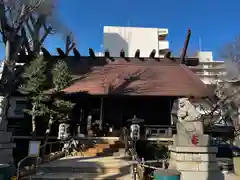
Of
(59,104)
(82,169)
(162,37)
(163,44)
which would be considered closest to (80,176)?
(82,169)

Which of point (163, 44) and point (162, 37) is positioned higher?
point (162, 37)

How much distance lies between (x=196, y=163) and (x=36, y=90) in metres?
9.29

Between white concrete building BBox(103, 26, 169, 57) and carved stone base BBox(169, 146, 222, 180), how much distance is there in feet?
111

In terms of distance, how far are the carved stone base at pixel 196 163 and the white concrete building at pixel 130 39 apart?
33.7 meters

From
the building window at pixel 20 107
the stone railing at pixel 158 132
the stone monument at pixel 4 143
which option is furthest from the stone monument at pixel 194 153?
the building window at pixel 20 107

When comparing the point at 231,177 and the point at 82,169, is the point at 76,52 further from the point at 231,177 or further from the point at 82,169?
the point at 231,177

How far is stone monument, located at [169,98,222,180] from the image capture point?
6234 mm

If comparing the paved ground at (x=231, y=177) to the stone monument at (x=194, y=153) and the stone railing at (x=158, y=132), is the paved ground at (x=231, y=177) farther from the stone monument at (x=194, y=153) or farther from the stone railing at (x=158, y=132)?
the stone railing at (x=158, y=132)

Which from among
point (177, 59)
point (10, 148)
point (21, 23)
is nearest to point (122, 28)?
point (177, 59)

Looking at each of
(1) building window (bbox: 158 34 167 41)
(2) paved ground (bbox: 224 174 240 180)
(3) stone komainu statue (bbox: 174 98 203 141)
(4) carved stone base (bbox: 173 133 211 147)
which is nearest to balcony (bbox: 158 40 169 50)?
(1) building window (bbox: 158 34 167 41)

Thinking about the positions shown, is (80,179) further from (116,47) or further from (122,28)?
(122,28)

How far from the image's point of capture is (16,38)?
46.9 ft

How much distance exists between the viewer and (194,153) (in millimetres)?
6312

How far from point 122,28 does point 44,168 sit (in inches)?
1415
